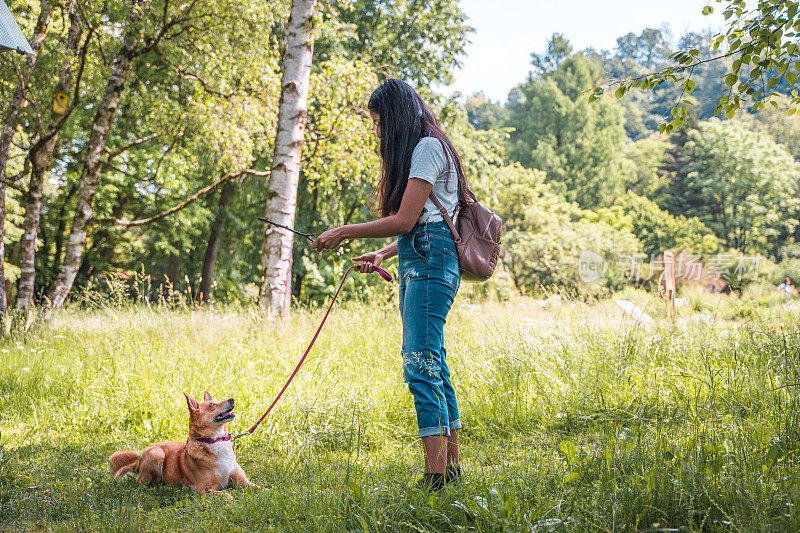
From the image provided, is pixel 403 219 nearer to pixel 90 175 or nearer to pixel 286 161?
pixel 286 161

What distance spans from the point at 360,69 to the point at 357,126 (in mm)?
969

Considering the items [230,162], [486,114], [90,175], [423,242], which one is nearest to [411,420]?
[423,242]

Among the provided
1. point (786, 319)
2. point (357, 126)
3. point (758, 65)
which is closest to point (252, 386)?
point (758, 65)

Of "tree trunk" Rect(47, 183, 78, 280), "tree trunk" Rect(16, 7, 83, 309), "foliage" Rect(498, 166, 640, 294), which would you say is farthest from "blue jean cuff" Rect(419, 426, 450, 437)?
"foliage" Rect(498, 166, 640, 294)

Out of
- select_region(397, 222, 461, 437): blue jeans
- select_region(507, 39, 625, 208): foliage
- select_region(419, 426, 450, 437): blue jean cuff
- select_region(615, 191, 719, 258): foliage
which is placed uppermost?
select_region(507, 39, 625, 208): foliage

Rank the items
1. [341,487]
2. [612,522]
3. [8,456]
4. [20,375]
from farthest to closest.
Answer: [20,375]
[8,456]
[341,487]
[612,522]

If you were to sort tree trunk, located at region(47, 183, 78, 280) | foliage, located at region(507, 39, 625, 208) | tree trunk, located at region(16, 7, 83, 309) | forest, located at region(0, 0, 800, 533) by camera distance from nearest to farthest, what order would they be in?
forest, located at region(0, 0, 800, 533) < tree trunk, located at region(16, 7, 83, 309) < tree trunk, located at region(47, 183, 78, 280) < foliage, located at region(507, 39, 625, 208)

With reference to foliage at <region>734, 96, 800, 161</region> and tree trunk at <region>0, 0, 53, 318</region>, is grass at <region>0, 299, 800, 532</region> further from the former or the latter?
foliage at <region>734, 96, 800, 161</region>

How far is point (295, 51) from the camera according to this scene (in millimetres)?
7609

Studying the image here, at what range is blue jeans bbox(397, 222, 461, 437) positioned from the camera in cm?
300

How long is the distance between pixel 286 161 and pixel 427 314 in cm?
496

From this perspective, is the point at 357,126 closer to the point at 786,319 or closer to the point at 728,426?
the point at 786,319

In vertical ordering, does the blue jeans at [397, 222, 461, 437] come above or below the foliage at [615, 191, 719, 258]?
below

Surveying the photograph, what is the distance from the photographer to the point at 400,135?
10.4 ft
